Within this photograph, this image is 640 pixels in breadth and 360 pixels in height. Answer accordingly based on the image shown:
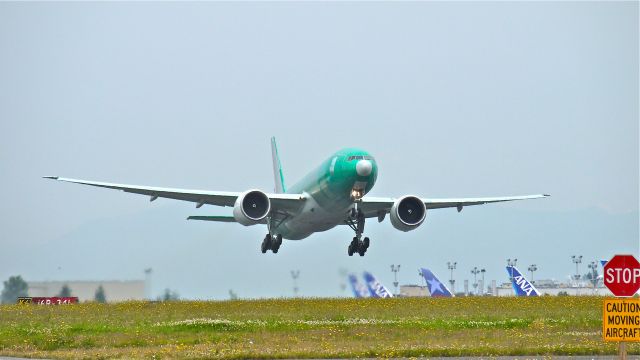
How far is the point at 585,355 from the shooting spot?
89.3ft

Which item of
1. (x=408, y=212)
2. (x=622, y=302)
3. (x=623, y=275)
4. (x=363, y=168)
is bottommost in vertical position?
(x=622, y=302)

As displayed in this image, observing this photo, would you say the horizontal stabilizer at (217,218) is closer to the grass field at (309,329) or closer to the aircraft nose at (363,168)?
the grass field at (309,329)

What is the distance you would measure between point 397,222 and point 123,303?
14.5 metres

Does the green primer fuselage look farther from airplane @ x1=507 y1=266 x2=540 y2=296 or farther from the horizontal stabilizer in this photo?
airplane @ x1=507 y1=266 x2=540 y2=296

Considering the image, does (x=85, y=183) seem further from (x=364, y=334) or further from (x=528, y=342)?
(x=528, y=342)

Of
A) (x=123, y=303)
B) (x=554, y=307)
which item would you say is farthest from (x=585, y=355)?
(x=123, y=303)

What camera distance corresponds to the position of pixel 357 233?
53656 mm

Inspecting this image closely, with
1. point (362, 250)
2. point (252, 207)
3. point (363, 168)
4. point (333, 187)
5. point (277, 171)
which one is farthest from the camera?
point (277, 171)

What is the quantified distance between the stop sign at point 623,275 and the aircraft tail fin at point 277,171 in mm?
52776

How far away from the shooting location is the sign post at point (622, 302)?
64.1 feet

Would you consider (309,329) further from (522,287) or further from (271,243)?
(522,287)

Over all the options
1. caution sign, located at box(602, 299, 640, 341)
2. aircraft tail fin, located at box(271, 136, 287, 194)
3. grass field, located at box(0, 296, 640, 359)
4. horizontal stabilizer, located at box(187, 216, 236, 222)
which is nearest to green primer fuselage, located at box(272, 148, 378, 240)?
grass field, located at box(0, 296, 640, 359)

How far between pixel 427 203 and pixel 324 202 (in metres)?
10.1

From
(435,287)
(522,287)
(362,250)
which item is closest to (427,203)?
(362,250)
